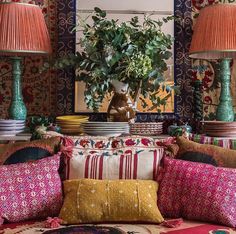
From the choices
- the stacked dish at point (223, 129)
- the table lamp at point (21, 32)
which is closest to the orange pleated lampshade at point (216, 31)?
the stacked dish at point (223, 129)

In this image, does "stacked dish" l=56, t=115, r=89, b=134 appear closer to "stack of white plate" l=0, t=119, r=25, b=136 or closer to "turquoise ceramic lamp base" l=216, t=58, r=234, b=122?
"stack of white plate" l=0, t=119, r=25, b=136

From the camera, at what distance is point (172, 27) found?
9.86ft

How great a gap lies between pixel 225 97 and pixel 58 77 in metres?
1.01

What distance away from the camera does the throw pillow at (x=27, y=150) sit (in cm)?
232

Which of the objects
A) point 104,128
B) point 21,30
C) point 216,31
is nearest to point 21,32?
point 21,30

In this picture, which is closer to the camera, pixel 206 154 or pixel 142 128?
pixel 206 154

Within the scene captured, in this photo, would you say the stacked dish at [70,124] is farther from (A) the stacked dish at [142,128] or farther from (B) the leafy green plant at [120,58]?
(A) the stacked dish at [142,128]

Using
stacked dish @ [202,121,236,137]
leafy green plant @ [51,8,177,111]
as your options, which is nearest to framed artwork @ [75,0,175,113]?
leafy green plant @ [51,8,177,111]

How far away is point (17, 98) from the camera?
2795 millimetres

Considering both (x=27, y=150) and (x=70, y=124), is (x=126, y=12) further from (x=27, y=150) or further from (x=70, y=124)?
(x=27, y=150)

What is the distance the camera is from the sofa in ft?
6.91

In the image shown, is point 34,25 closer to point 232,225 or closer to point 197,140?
point 197,140

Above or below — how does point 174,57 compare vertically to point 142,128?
above

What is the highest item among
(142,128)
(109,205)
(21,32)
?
(21,32)
